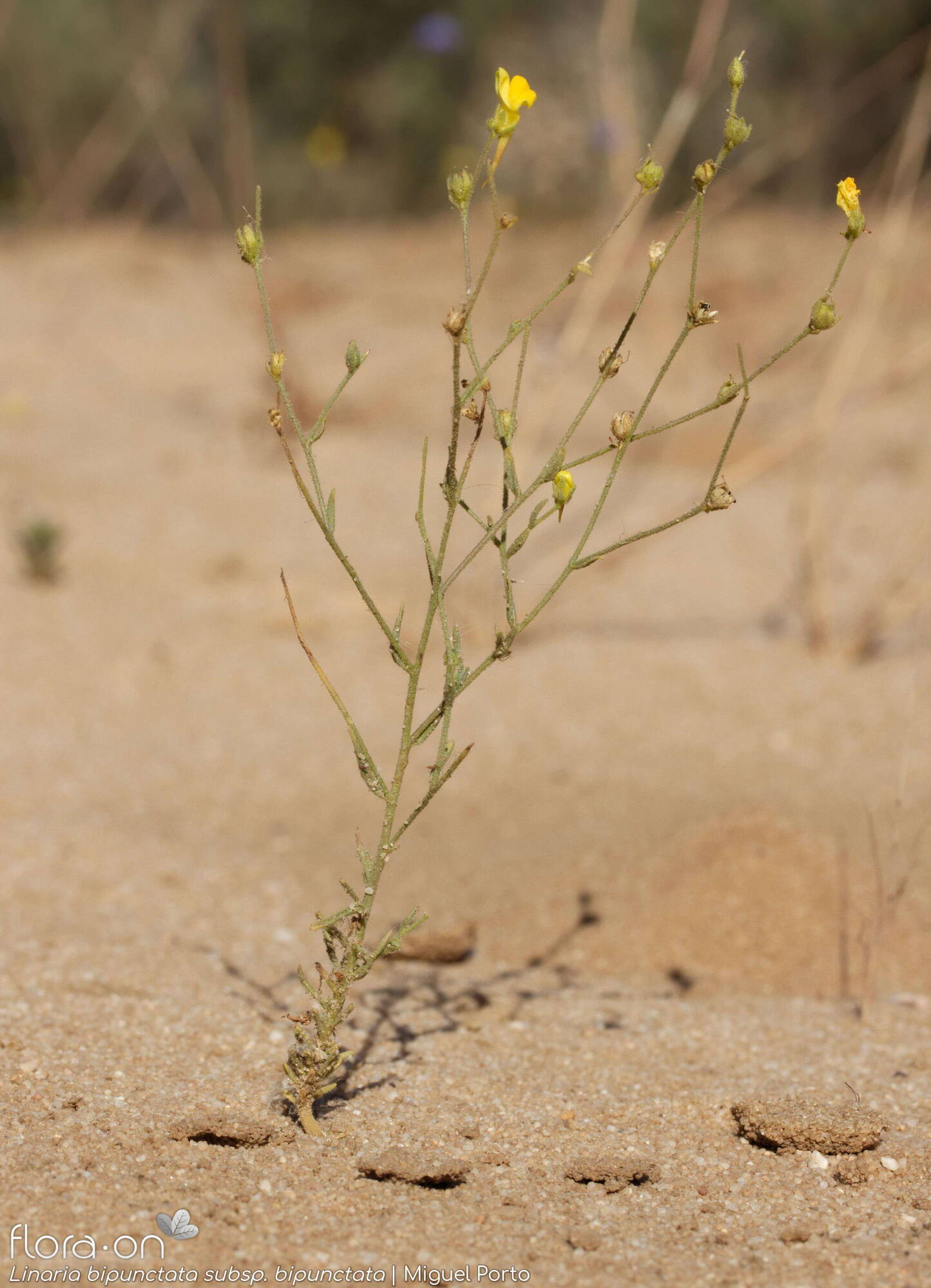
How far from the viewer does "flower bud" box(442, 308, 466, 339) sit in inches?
45.0

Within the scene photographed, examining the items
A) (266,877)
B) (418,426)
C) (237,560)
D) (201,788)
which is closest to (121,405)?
(418,426)

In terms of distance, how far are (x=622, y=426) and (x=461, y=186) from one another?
0.27m

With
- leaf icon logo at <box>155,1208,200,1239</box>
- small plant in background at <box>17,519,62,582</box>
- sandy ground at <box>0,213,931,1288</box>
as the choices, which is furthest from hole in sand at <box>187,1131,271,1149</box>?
small plant in background at <box>17,519,62,582</box>

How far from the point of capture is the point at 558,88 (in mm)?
8422

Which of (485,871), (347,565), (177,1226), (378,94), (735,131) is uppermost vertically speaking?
(378,94)

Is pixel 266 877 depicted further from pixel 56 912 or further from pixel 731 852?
pixel 731 852

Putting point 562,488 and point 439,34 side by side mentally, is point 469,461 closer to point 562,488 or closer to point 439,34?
point 562,488

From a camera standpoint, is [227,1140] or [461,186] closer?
[461,186]

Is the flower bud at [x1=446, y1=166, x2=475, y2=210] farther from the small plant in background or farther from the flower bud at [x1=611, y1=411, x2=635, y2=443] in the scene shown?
the small plant in background

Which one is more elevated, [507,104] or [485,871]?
[507,104]

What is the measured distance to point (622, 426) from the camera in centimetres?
124

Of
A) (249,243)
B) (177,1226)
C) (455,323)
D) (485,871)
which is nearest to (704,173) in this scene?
(455,323)

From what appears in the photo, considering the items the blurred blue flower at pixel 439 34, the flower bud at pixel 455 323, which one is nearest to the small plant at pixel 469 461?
the flower bud at pixel 455 323

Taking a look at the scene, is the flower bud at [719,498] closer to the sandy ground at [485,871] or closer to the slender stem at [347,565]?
the slender stem at [347,565]
